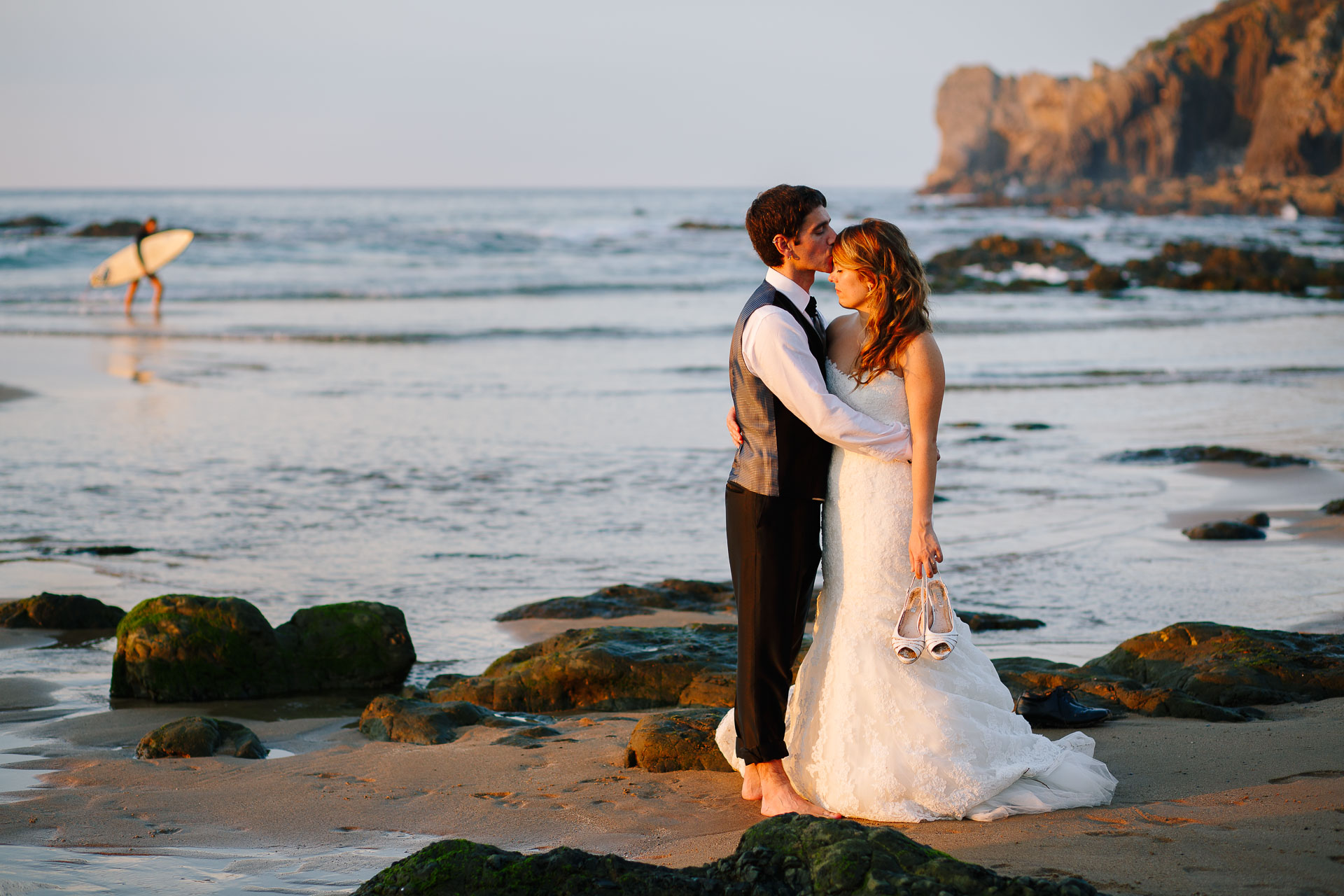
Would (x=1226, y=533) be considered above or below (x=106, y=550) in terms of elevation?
above

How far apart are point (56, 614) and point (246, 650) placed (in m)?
1.41

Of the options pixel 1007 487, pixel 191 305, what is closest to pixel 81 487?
pixel 1007 487

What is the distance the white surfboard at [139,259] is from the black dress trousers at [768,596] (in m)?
22.8

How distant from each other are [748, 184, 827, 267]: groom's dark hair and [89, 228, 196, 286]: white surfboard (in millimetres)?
22711

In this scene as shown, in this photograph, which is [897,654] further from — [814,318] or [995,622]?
[995,622]

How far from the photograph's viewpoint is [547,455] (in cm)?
1059

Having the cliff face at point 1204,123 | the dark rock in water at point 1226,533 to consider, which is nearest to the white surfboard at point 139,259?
the dark rock in water at point 1226,533

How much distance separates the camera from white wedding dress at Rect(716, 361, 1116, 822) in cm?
347

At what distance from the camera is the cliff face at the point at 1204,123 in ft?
256

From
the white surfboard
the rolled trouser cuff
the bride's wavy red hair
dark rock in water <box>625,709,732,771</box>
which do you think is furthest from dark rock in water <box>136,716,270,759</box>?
the white surfboard

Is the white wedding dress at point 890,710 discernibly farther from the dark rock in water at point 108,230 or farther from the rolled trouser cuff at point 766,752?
the dark rock in water at point 108,230

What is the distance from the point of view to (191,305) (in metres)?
24.4

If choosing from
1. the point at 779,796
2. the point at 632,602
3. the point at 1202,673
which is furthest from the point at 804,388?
the point at 632,602

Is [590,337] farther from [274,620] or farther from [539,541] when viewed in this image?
[274,620]
